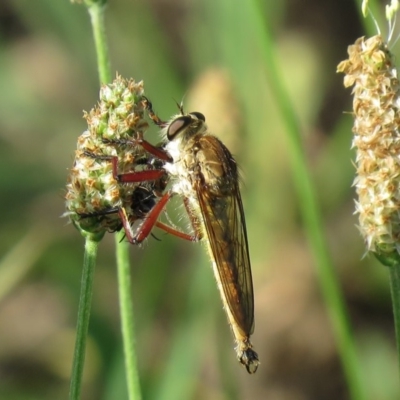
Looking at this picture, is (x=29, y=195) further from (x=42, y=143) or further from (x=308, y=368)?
(x=308, y=368)

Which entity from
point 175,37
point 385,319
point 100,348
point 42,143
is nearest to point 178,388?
point 100,348

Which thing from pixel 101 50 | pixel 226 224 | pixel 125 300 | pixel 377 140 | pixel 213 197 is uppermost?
pixel 101 50

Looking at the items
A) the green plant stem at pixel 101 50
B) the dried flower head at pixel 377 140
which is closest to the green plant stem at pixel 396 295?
the dried flower head at pixel 377 140

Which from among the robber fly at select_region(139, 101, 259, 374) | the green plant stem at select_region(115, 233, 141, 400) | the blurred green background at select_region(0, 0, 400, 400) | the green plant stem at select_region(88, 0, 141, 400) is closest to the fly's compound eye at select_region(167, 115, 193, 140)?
the robber fly at select_region(139, 101, 259, 374)

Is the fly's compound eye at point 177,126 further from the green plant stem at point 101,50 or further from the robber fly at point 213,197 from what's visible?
the green plant stem at point 101,50

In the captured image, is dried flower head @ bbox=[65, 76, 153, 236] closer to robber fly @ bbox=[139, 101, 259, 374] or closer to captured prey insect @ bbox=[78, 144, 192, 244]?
captured prey insect @ bbox=[78, 144, 192, 244]

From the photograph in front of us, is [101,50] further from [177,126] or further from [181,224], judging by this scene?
[181,224]

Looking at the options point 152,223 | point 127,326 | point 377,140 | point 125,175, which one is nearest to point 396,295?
point 377,140
